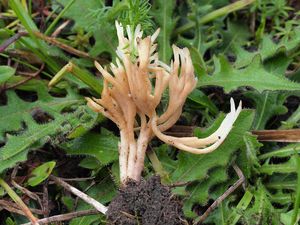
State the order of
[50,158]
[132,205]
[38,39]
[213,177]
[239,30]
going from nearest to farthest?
[132,205] → [213,177] → [50,158] → [38,39] → [239,30]

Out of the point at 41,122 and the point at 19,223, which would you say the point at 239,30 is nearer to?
the point at 41,122

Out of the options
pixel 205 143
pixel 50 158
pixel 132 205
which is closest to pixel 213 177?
pixel 205 143

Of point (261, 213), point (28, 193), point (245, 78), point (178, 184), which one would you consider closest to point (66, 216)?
point (28, 193)

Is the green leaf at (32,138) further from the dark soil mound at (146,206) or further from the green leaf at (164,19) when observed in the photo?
the green leaf at (164,19)

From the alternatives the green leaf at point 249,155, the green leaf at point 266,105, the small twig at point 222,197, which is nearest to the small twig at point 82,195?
the small twig at point 222,197

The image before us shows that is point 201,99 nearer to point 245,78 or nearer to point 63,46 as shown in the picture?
point 245,78

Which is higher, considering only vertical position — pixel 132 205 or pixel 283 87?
pixel 283 87
